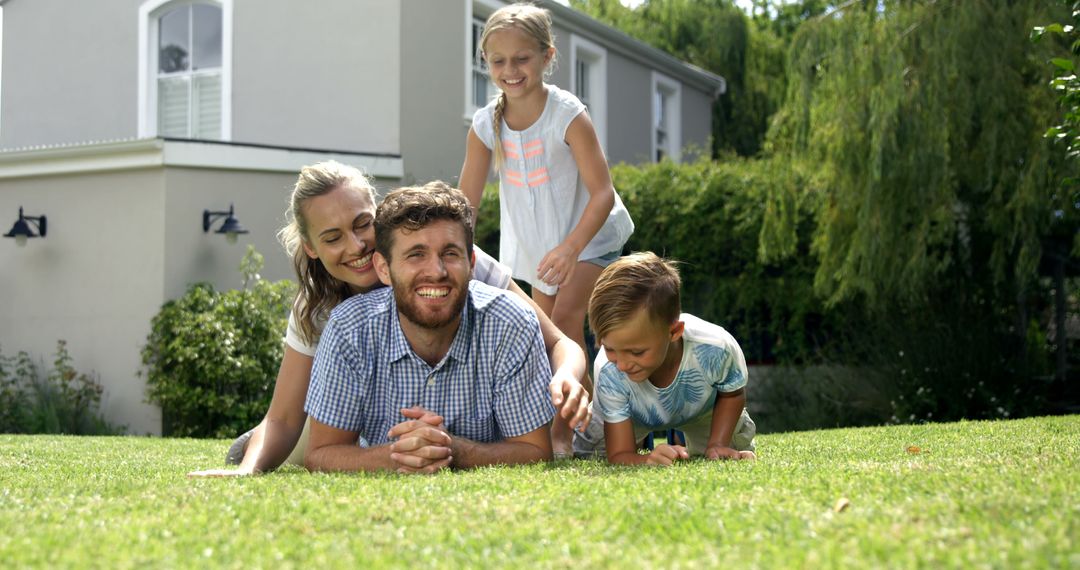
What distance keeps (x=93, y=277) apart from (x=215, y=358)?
209 cm

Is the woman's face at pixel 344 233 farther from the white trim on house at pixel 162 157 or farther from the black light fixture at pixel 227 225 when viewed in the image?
the black light fixture at pixel 227 225

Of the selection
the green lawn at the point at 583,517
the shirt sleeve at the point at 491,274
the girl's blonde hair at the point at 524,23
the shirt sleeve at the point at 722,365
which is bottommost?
the green lawn at the point at 583,517

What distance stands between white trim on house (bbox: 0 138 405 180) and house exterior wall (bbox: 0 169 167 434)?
136mm

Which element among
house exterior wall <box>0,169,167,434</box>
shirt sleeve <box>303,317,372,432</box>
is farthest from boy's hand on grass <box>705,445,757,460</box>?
house exterior wall <box>0,169,167,434</box>

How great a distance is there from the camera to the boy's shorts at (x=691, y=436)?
474cm

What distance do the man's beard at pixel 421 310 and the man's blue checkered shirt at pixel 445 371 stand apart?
135 mm

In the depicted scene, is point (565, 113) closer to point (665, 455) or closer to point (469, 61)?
point (665, 455)

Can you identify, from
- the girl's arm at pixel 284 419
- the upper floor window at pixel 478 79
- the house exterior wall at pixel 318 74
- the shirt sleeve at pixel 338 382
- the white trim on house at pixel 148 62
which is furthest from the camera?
the white trim on house at pixel 148 62

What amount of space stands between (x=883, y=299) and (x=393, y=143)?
227 inches

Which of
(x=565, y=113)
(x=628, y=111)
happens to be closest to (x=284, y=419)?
(x=565, y=113)

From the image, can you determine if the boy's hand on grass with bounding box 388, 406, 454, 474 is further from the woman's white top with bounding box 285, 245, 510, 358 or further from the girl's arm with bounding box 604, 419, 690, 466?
the woman's white top with bounding box 285, 245, 510, 358

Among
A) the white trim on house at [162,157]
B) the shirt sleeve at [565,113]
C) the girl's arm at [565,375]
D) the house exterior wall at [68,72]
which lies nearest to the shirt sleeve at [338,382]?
the girl's arm at [565,375]

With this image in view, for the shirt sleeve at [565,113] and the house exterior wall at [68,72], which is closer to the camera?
the shirt sleeve at [565,113]

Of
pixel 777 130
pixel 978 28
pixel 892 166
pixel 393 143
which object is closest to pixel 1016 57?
pixel 978 28
